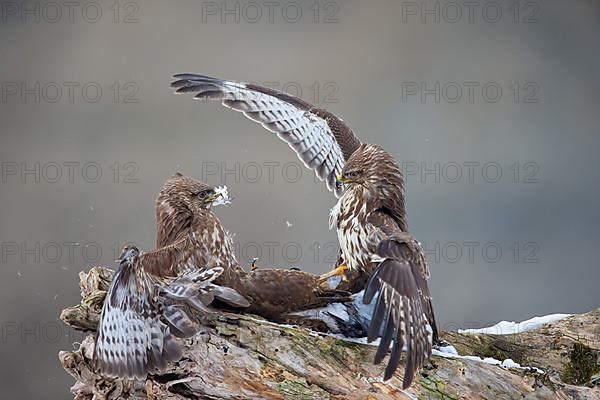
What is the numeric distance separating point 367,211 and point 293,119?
97cm

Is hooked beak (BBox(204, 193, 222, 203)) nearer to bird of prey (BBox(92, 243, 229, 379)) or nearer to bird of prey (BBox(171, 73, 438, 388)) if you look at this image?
bird of prey (BBox(171, 73, 438, 388))

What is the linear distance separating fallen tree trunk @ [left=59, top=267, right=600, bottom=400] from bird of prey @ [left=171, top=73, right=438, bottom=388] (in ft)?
0.54

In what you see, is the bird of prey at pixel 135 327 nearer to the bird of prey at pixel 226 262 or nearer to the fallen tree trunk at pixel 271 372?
the fallen tree trunk at pixel 271 372

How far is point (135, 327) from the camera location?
2346 mm

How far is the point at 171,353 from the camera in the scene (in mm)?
2328

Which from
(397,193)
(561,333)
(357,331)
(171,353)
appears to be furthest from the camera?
(561,333)

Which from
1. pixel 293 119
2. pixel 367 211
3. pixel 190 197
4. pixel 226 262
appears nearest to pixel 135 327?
pixel 226 262

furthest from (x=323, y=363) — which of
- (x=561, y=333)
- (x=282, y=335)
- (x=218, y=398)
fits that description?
(x=561, y=333)

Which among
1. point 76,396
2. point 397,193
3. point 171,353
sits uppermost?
point 397,193

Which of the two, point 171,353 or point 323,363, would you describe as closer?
point 171,353

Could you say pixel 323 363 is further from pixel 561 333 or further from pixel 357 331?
pixel 561 333

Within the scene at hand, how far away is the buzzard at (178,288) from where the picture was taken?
7.60 ft

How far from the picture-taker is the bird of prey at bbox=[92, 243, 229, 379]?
231cm

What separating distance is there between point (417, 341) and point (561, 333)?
117 centimetres
